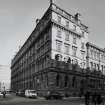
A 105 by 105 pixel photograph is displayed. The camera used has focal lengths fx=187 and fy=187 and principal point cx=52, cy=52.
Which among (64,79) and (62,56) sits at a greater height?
(62,56)

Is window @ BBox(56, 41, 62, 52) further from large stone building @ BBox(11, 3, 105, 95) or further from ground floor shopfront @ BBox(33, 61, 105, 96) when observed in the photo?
ground floor shopfront @ BBox(33, 61, 105, 96)

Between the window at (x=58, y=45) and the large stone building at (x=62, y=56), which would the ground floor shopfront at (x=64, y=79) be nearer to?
the large stone building at (x=62, y=56)

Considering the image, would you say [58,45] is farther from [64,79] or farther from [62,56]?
[64,79]

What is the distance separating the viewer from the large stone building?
43312 mm

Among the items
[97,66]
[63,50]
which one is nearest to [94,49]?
[97,66]

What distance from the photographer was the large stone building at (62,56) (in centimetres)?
4331

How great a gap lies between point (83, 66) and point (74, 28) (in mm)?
10818

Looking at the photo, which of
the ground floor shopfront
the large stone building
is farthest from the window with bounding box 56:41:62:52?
the ground floor shopfront

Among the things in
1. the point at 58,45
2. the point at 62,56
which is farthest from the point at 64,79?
the point at 58,45

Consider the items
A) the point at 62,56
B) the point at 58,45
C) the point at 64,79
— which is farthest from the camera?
the point at 62,56

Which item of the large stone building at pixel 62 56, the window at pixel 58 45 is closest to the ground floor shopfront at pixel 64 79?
the large stone building at pixel 62 56

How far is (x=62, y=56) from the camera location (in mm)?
45094

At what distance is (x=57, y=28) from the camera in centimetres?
4519

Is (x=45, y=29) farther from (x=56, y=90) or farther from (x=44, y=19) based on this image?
(x=56, y=90)
